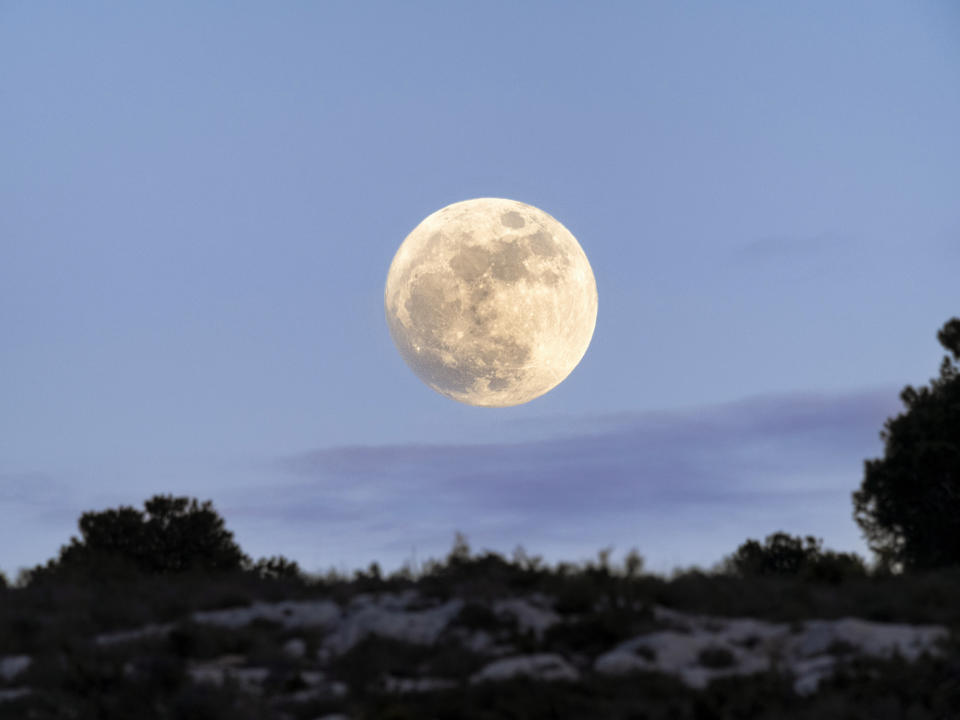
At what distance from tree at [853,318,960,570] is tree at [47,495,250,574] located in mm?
24337

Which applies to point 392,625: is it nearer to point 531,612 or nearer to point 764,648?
point 531,612

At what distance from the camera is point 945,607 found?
1933cm

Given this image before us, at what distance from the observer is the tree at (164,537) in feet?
124

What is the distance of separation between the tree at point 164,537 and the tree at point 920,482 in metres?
24.3

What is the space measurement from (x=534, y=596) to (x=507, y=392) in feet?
61.3

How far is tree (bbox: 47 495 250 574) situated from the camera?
37.7m

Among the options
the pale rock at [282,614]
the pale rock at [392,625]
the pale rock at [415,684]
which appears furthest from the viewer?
the pale rock at [282,614]

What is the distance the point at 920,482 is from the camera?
127 ft

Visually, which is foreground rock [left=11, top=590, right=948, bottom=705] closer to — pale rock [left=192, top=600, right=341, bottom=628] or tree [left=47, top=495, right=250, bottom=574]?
pale rock [left=192, top=600, right=341, bottom=628]

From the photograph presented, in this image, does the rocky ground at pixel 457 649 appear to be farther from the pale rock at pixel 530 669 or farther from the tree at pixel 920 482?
the tree at pixel 920 482

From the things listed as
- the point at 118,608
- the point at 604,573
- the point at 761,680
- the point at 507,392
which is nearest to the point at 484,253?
the point at 507,392

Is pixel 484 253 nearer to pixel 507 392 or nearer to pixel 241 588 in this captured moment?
pixel 507 392

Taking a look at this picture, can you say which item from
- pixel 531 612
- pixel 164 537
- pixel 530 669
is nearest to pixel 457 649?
pixel 530 669

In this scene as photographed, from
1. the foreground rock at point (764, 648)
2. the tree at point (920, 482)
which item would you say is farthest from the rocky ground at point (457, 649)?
the tree at point (920, 482)
